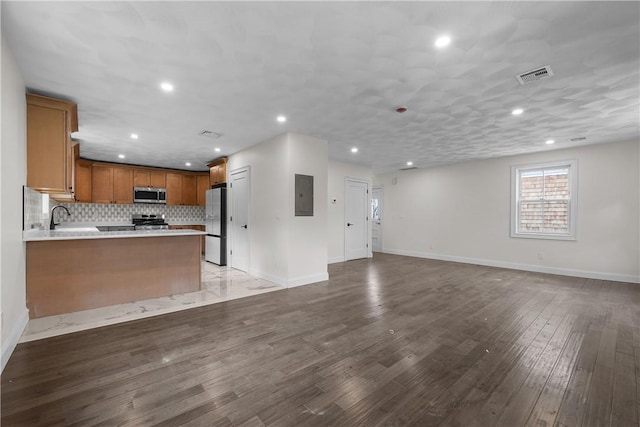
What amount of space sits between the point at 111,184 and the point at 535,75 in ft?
27.8

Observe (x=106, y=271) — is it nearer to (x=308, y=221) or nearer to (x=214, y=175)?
(x=308, y=221)

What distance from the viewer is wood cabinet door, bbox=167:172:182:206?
307 inches

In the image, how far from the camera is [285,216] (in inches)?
178

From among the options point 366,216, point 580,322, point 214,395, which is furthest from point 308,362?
point 366,216

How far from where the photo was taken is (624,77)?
8.95 feet

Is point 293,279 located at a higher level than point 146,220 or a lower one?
lower

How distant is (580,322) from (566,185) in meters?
3.67

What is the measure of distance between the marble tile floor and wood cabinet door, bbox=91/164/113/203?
3957mm

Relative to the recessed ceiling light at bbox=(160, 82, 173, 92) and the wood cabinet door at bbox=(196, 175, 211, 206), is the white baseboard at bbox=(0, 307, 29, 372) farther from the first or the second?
the wood cabinet door at bbox=(196, 175, 211, 206)

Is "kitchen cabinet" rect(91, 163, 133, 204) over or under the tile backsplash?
over

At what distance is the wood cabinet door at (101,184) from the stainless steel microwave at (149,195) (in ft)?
1.77

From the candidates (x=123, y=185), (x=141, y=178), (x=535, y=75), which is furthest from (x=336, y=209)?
(x=123, y=185)

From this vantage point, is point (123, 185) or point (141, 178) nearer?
point (123, 185)

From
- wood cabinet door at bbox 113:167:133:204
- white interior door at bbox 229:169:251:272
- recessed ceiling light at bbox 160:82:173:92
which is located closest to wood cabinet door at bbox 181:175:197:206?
wood cabinet door at bbox 113:167:133:204
